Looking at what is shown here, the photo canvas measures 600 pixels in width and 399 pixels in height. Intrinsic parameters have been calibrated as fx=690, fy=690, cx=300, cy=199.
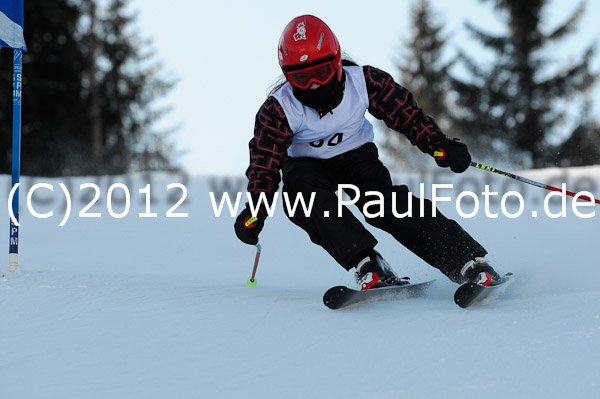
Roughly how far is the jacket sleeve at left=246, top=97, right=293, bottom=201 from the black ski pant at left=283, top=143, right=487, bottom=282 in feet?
0.29

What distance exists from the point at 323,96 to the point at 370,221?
24.6 inches

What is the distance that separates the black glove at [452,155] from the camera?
3.17 m

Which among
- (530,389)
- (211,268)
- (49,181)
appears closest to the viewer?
(530,389)

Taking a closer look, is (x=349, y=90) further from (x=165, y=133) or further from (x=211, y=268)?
(x=165, y=133)

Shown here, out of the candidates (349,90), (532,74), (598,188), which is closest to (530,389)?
(349,90)

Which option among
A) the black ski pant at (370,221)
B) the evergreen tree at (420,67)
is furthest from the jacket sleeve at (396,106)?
the evergreen tree at (420,67)

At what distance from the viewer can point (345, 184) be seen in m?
3.41

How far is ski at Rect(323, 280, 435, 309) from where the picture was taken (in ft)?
9.04

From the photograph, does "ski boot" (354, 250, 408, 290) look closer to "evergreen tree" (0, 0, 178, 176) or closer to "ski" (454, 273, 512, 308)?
"ski" (454, 273, 512, 308)

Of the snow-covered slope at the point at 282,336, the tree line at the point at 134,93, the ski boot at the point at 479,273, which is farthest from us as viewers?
the tree line at the point at 134,93

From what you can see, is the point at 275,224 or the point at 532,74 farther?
the point at 532,74

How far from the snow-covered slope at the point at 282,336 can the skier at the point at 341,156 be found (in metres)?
0.24

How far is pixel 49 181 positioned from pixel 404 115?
5.88m

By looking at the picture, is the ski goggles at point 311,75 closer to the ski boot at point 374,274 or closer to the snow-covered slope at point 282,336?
the ski boot at point 374,274
